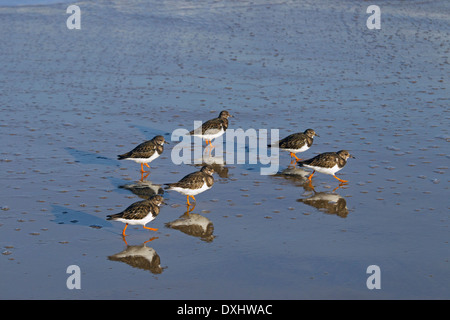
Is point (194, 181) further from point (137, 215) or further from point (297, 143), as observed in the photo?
point (297, 143)

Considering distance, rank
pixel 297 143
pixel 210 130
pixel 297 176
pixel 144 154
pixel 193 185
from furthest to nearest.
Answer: pixel 210 130, pixel 297 143, pixel 297 176, pixel 144 154, pixel 193 185

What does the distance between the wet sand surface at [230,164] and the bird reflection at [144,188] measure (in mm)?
74

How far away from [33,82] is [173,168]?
895cm

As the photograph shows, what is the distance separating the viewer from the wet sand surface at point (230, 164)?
9984 millimetres

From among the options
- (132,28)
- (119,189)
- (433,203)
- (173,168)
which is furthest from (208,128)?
(132,28)

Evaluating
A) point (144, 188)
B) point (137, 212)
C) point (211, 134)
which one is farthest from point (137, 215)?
point (211, 134)

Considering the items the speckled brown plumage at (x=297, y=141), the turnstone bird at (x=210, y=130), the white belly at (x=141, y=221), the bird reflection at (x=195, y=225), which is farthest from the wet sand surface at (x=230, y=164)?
the turnstone bird at (x=210, y=130)

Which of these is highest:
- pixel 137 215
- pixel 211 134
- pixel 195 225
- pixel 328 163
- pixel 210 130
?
pixel 210 130

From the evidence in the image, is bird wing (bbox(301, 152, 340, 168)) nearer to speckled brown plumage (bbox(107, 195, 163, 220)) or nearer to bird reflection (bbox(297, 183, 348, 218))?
bird reflection (bbox(297, 183, 348, 218))

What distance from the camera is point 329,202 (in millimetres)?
13031

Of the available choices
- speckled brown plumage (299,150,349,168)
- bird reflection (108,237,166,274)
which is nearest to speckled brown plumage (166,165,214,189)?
bird reflection (108,237,166,274)

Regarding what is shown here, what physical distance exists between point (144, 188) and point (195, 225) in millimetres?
2345

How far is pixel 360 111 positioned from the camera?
746 inches

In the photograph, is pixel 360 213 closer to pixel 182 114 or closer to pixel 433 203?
pixel 433 203
